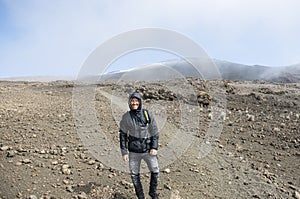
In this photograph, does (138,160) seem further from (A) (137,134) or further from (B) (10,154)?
(B) (10,154)

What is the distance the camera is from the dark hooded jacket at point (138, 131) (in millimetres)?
4551

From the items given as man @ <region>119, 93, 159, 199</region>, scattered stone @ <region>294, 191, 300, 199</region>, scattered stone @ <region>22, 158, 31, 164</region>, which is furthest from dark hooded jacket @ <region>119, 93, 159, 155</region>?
scattered stone @ <region>294, 191, 300, 199</region>

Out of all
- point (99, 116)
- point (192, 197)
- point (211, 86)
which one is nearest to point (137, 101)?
point (192, 197)

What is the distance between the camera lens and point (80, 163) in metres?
5.99

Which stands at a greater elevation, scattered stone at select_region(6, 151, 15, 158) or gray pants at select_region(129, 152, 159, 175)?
gray pants at select_region(129, 152, 159, 175)

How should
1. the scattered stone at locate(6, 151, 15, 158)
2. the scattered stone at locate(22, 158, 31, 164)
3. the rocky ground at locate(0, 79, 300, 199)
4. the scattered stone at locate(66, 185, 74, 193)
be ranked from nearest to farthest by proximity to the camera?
the scattered stone at locate(66, 185, 74, 193), the rocky ground at locate(0, 79, 300, 199), the scattered stone at locate(22, 158, 31, 164), the scattered stone at locate(6, 151, 15, 158)

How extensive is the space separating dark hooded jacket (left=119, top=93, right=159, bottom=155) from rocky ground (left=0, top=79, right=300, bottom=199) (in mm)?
1139

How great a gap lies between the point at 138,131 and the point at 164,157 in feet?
7.74

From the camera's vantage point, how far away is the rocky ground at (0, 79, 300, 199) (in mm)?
5391

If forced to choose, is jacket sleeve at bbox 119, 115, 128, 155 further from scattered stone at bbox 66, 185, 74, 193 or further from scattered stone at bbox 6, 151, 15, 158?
scattered stone at bbox 6, 151, 15, 158

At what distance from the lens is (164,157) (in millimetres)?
6738

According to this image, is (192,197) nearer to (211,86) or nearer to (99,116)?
(99,116)

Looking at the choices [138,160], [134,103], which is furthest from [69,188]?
[134,103]

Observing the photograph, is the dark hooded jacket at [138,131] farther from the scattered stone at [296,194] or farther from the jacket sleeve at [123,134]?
the scattered stone at [296,194]
